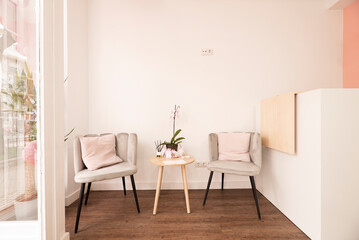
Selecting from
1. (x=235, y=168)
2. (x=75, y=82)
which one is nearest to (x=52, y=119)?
(x=75, y=82)

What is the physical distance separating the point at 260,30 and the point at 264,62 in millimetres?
481

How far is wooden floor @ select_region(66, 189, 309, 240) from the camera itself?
1583 mm

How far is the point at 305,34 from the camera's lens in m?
2.69

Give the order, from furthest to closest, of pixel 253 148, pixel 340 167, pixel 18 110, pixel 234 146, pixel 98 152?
pixel 234 146 < pixel 253 148 < pixel 98 152 < pixel 340 167 < pixel 18 110

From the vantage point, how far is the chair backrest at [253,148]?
208 cm

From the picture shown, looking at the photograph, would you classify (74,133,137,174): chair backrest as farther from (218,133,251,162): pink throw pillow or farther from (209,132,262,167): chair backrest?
(218,133,251,162): pink throw pillow

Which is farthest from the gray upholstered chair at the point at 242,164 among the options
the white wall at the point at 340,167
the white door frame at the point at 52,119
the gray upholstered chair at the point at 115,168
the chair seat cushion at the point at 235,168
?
the white door frame at the point at 52,119

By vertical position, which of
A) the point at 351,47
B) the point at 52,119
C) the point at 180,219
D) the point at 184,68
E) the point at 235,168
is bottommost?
the point at 180,219

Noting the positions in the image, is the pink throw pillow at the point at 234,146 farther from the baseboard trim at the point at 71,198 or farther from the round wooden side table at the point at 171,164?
the baseboard trim at the point at 71,198

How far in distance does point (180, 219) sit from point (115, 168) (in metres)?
0.85

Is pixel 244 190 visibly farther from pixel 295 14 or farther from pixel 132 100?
pixel 295 14

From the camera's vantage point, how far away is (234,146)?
2320mm

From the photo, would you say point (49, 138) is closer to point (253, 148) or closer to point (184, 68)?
point (184, 68)

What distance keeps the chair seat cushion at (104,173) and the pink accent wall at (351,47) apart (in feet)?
10.6
